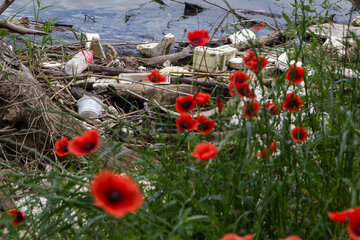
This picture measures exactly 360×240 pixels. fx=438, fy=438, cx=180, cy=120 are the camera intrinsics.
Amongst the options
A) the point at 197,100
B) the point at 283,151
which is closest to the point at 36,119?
the point at 197,100

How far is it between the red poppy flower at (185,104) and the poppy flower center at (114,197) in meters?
0.60

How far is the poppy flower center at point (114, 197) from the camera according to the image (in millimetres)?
754

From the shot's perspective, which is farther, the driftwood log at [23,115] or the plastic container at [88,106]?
the plastic container at [88,106]

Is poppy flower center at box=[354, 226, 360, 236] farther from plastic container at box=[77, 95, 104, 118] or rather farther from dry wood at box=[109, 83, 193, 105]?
dry wood at box=[109, 83, 193, 105]

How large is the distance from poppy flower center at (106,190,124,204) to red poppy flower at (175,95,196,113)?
1.97 feet

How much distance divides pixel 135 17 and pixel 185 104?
23.2 ft

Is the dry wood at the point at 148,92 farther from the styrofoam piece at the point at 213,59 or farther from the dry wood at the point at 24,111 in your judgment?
the dry wood at the point at 24,111

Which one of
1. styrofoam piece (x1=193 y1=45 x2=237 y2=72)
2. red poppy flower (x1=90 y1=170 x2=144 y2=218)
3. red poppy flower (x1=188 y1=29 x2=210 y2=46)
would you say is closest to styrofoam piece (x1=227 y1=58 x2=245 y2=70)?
styrofoam piece (x1=193 y1=45 x2=237 y2=72)

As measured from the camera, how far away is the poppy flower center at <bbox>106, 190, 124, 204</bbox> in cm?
75

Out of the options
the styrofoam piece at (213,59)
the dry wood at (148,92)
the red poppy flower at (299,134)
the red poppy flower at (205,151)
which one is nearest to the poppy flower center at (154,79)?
the red poppy flower at (299,134)

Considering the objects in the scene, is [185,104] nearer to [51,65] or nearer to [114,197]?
[114,197]

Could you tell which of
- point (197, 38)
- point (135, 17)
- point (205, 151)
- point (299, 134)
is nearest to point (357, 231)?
point (205, 151)

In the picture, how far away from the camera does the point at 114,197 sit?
762mm

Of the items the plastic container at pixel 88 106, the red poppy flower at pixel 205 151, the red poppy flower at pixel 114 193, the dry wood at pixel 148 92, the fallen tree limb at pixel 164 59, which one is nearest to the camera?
the red poppy flower at pixel 114 193
